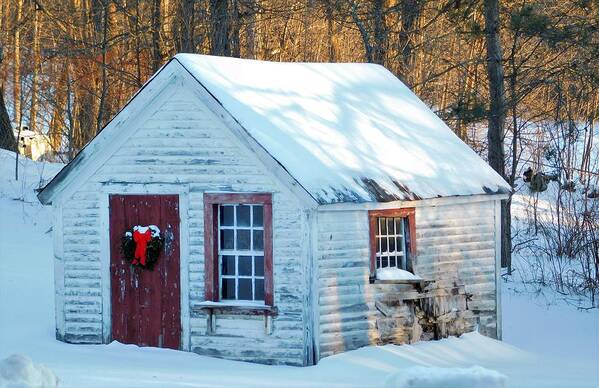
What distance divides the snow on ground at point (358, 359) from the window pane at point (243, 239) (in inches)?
58.3

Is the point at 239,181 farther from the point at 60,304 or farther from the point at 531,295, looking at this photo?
the point at 531,295

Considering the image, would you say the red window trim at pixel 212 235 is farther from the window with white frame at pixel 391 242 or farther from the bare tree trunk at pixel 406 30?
the bare tree trunk at pixel 406 30

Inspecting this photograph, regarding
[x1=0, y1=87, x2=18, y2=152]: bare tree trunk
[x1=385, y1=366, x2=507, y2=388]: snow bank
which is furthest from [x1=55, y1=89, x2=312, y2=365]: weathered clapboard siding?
[x1=0, y1=87, x2=18, y2=152]: bare tree trunk

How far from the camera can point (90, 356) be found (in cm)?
1278

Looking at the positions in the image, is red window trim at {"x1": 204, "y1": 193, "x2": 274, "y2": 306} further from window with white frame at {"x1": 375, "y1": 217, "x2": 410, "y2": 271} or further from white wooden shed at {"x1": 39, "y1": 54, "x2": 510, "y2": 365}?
window with white frame at {"x1": 375, "y1": 217, "x2": 410, "y2": 271}

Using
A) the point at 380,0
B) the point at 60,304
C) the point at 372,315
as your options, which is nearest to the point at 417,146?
the point at 372,315

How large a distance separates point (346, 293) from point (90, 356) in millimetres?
3376

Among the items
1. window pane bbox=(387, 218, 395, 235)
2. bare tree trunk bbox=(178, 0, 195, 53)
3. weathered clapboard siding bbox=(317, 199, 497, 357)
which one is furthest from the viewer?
bare tree trunk bbox=(178, 0, 195, 53)

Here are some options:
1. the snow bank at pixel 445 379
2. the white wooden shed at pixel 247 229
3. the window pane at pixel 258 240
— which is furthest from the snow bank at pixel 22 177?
the snow bank at pixel 445 379

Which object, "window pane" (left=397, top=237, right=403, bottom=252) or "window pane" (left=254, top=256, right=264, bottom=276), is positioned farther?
"window pane" (left=397, top=237, right=403, bottom=252)

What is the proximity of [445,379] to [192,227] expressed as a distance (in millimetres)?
5456

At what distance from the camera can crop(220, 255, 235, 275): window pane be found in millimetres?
13031

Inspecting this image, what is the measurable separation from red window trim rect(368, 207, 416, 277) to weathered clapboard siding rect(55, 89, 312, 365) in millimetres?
1134

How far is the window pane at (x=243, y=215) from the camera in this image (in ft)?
42.4
